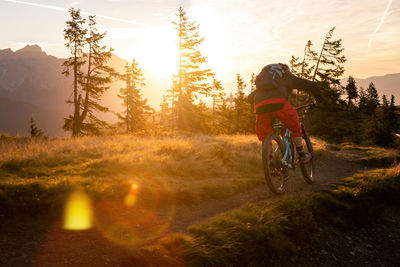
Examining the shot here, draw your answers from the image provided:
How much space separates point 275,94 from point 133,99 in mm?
40223

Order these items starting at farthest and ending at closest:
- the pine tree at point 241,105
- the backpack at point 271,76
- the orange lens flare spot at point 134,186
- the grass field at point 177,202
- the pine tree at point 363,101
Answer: the pine tree at point 363,101, the pine tree at point 241,105, the orange lens flare spot at point 134,186, the backpack at point 271,76, the grass field at point 177,202

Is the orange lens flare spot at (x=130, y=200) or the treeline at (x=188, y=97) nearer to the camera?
the orange lens flare spot at (x=130, y=200)

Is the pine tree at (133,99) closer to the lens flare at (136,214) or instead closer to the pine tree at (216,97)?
the pine tree at (216,97)

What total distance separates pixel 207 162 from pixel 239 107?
3944 cm

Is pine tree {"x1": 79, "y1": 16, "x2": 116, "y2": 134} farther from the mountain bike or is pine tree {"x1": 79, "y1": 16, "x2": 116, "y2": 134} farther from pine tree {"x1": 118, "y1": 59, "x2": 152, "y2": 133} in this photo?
the mountain bike

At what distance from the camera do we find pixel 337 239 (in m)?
4.11

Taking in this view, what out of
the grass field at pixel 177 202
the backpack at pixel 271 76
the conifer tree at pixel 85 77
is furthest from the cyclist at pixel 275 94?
the conifer tree at pixel 85 77

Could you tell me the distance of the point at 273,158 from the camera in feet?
15.6

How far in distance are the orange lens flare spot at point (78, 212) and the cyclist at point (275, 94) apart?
3517 mm

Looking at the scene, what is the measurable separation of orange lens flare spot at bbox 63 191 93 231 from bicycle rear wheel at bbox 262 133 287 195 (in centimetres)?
318

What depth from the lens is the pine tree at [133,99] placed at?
40528mm

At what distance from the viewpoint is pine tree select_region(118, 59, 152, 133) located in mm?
40528

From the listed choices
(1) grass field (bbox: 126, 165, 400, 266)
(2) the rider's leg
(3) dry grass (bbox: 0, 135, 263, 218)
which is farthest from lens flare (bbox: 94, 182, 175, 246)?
(2) the rider's leg

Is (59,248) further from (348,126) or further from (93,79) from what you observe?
(348,126)
